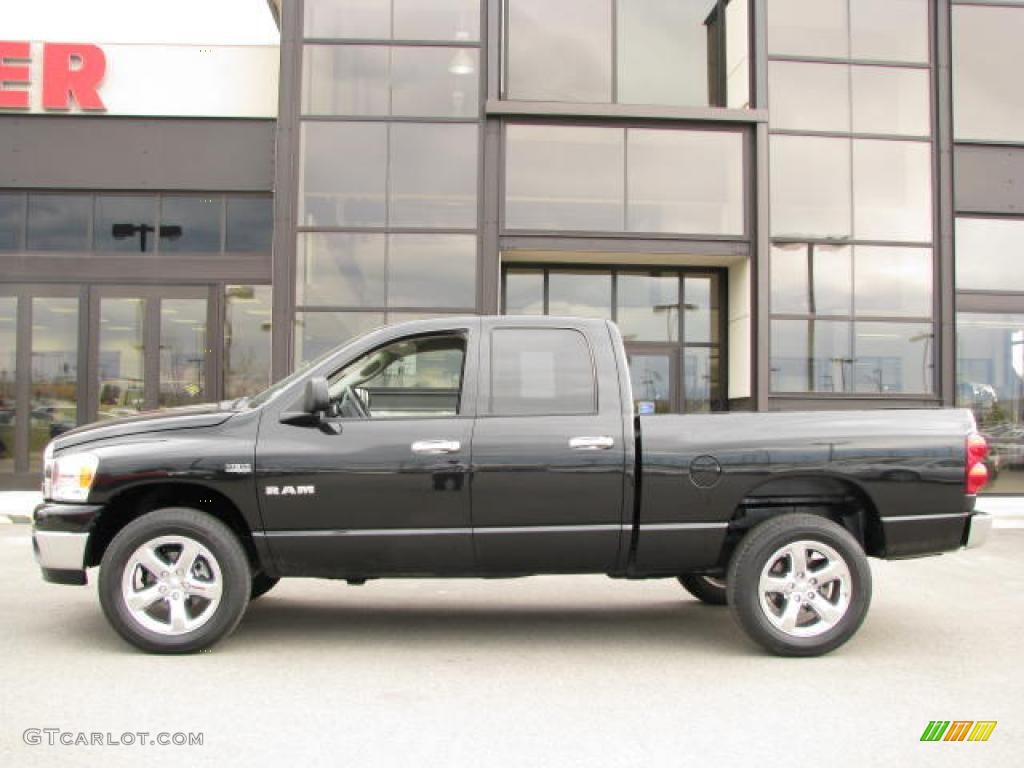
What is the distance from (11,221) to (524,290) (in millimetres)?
8397

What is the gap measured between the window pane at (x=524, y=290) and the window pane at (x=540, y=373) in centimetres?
1004

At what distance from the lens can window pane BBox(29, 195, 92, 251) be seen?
602 inches

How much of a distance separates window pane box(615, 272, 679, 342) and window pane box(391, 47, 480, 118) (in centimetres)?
382

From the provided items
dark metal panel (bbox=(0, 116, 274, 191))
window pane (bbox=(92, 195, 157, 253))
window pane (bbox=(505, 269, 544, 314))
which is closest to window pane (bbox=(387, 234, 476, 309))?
window pane (bbox=(505, 269, 544, 314))

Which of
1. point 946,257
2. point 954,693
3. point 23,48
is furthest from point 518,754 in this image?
point 23,48

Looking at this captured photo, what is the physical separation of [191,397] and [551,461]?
1108cm

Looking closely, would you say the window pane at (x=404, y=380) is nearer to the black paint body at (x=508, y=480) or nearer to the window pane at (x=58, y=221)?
the black paint body at (x=508, y=480)

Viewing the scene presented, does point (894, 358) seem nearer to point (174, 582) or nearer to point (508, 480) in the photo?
point (508, 480)

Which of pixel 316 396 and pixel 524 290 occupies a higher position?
pixel 524 290

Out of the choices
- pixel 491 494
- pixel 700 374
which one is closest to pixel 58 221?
pixel 700 374

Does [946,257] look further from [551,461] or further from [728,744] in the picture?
[728,744]

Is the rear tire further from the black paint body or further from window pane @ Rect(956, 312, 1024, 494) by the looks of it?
window pane @ Rect(956, 312, 1024, 494)

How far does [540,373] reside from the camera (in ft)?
18.3

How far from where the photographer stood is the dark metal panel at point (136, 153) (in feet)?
49.8
